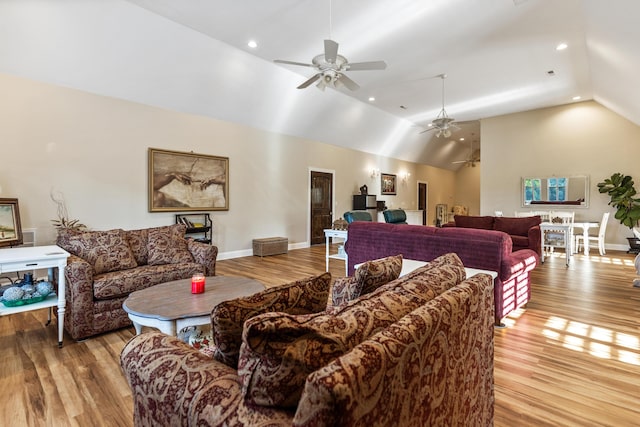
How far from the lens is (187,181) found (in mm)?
5875

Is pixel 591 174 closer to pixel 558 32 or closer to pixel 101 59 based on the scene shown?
pixel 558 32

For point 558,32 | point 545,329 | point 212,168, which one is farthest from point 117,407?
point 558,32

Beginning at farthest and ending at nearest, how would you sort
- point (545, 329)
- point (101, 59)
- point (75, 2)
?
point (101, 59) < point (75, 2) < point (545, 329)

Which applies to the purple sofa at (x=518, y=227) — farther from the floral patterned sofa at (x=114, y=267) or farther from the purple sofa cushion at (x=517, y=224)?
the floral patterned sofa at (x=114, y=267)

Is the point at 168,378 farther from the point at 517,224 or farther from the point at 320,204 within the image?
the point at 320,204

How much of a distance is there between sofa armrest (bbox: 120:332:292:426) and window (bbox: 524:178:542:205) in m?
9.78

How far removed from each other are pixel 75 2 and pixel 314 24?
9.44 ft

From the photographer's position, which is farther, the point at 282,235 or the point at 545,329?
the point at 282,235

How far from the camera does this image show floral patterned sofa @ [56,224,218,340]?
2.69m

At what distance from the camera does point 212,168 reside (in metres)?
6.20

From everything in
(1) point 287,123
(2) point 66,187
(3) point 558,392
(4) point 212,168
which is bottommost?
(3) point 558,392

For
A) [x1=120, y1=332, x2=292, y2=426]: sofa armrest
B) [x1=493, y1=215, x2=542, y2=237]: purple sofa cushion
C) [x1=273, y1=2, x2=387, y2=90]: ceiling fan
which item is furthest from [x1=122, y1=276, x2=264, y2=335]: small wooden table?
[x1=493, y1=215, x2=542, y2=237]: purple sofa cushion

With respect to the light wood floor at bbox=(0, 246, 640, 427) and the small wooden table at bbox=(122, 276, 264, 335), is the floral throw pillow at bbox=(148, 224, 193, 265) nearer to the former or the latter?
the light wood floor at bbox=(0, 246, 640, 427)

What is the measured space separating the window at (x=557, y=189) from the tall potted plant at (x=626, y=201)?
0.87 meters
